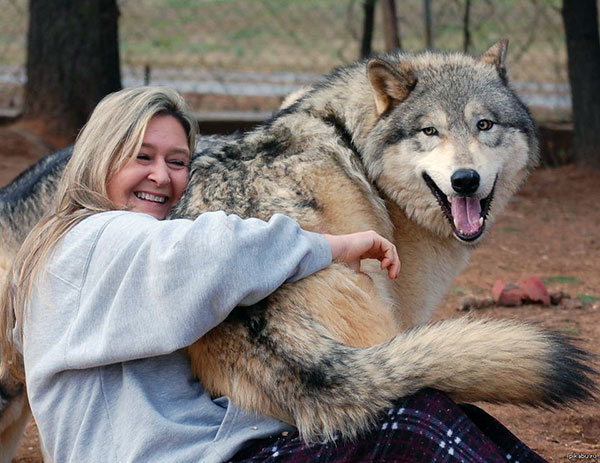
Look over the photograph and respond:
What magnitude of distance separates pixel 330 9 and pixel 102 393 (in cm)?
995

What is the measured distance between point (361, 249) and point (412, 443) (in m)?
0.61

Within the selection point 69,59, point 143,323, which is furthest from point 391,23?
point 143,323

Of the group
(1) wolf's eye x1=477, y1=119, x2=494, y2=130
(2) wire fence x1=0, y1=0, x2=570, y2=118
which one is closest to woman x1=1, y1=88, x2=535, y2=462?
(1) wolf's eye x1=477, y1=119, x2=494, y2=130

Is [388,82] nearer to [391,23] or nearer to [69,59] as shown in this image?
[69,59]

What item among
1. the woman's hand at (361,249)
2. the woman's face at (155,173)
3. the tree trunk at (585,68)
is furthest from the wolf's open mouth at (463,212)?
the tree trunk at (585,68)

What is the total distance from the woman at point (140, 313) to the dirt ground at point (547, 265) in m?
0.95

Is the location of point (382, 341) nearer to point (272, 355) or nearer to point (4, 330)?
point (272, 355)

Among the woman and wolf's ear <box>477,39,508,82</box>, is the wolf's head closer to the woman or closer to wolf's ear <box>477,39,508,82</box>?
wolf's ear <box>477,39,508,82</box>

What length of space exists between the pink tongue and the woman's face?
1.20m

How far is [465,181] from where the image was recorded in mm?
3367

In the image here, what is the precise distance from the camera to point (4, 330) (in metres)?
2.77

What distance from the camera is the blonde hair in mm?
2473

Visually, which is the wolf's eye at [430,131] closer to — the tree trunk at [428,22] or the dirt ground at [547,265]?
the dirt ground at [547,265]

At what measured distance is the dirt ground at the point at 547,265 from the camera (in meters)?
3.97
